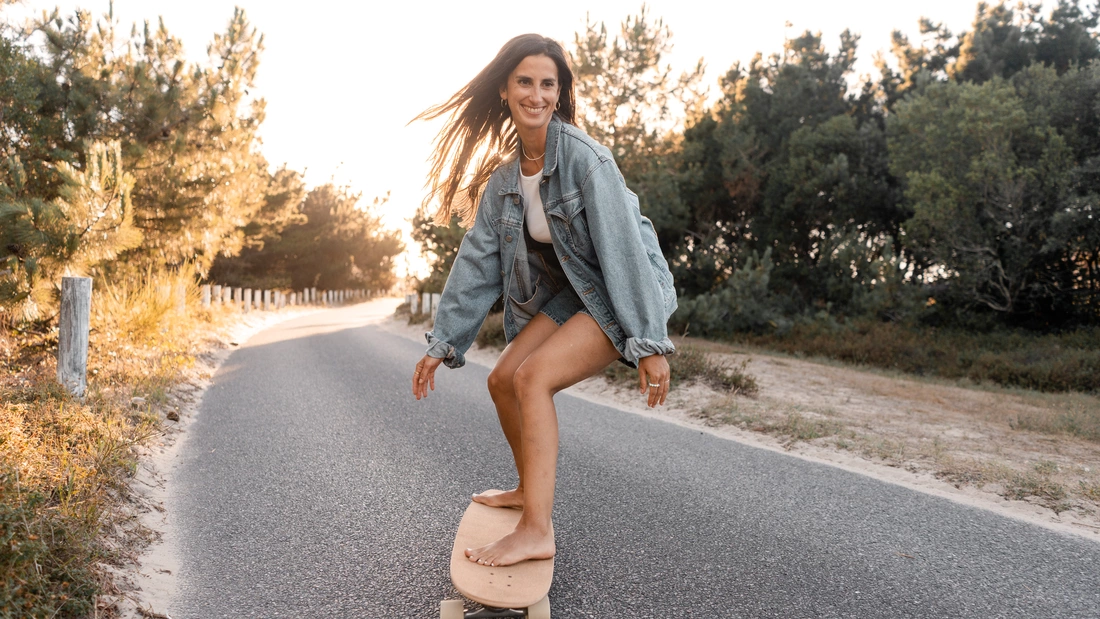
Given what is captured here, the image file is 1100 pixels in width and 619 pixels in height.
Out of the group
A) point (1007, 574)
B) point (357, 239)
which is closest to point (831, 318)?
point (1007, 574)

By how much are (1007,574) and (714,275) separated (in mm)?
18560

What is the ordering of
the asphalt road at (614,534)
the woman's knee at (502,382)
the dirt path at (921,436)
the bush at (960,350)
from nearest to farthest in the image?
1. the asphalt road at (614,534)
2. the woman's knee at (502,382)
3. the dirt path at (921,436)
4. the bush at (960,350)

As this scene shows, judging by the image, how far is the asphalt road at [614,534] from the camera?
253 cm

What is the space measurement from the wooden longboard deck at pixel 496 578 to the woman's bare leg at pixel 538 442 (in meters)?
0.04

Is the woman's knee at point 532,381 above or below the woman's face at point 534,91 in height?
below

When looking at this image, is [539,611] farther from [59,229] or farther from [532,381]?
[59,229]

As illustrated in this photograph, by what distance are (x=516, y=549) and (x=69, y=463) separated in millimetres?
2335

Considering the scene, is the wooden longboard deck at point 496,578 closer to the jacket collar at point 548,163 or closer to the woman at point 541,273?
the woman at point 541,273

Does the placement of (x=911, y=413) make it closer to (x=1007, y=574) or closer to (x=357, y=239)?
(x=1007, y=574)

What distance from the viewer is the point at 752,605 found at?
247cm

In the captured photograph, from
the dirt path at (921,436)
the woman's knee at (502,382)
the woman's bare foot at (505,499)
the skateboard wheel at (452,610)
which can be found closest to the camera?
the skateboard wheel at (452,610)

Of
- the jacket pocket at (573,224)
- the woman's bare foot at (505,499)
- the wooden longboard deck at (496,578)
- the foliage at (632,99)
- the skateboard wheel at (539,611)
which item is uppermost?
the foliage at (632,99)

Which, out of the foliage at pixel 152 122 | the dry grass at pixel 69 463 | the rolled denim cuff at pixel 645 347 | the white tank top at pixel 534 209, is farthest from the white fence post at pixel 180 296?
the rolled denim cuff at pixel 645 347

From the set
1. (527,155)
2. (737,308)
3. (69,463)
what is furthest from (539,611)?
(737,308)
